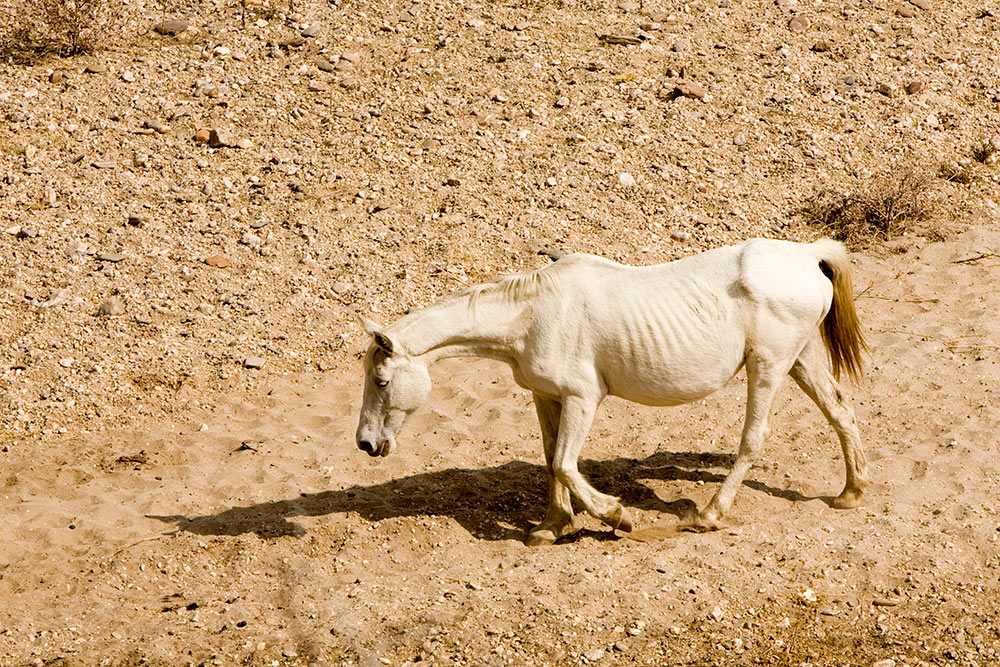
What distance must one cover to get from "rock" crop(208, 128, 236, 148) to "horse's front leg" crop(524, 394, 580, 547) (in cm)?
545

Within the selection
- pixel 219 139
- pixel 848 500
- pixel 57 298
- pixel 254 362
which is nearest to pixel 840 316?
pixel 848 500

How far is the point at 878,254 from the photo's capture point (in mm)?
9898

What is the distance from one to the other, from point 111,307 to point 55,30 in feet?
14.5

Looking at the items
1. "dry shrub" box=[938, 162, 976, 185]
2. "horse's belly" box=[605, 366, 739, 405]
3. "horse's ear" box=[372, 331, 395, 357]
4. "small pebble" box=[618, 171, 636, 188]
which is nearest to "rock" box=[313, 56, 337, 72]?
"small pebble" box=[618, 171, 636, 188]

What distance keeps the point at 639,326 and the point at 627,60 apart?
258 inches

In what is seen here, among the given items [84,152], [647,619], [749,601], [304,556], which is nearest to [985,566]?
[749,601]

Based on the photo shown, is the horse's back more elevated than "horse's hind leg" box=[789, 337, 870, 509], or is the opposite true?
the horse's back

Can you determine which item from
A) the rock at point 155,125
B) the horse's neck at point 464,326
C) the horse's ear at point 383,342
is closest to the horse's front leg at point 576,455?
the horse's neck at point 464,326

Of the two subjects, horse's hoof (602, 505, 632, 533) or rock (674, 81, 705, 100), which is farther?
rock (674, 81, 705, 100)

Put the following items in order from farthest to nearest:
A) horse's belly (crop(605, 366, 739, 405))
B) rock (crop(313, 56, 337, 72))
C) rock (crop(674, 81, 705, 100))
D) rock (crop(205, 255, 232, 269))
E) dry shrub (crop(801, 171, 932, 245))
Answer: rock (crop(313, 56, 337, 72)), rock (crop(674, 81, 705, 100)), dry shrub (crop(801, 171, 932, 245)), rock (crop(205, 255, 232, 269)), horse's belly (crop(605, 366, 739, 405))

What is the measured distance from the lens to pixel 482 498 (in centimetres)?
705

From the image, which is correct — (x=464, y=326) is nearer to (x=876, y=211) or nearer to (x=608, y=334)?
(x=608, y=334)

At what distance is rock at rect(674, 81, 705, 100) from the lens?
38.0 ft

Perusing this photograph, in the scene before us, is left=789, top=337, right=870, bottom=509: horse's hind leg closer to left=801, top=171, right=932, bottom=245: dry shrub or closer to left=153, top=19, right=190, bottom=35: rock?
left=801, top=171, right=932, bottom=245: dry shrub
